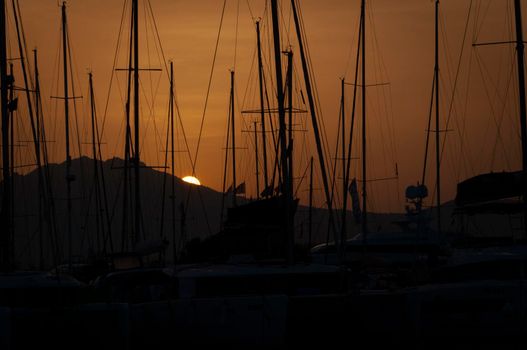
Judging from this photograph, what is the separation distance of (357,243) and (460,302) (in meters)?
22.0

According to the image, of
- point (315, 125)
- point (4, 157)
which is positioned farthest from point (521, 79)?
point (4, 157)

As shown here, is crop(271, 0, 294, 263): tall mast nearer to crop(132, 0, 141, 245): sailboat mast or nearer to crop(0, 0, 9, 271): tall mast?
crop(0, 0, 9, 271): tall mast

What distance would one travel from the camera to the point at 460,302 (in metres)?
20.7

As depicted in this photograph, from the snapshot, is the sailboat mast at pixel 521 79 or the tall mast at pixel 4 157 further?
the sailboat mast at pixel 521 79

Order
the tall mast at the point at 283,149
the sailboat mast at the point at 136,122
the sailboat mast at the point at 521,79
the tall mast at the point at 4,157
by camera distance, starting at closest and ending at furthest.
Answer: the tall mast at the point at 283,149 → the tall mast at the point at 4,157 → the sailboat mast at the point at 521,79 → the sailboat mast at the point at 136,122

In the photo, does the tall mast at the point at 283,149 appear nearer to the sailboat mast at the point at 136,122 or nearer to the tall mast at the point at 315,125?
the tall mast at the point at 315,125

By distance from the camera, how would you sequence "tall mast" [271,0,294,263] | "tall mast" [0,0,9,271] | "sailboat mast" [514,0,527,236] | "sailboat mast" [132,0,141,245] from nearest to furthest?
1. "tall mast" [271,0,294,263]
2. "tall mast" [0,0,9,271]
3. "sailboat mast" [514,0,527,236]
4. "sailboat mast" [132,0,141,245]

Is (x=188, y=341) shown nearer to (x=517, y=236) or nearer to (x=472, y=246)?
(x=472, y=246)

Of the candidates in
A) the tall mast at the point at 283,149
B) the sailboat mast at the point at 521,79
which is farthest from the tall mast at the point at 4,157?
the sailboat mast at the point at 521,79

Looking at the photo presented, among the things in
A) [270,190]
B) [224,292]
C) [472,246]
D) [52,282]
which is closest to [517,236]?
[472,246]

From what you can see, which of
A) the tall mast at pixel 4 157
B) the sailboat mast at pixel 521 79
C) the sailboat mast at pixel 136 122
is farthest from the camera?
the sailboat mast at pixel 136 122

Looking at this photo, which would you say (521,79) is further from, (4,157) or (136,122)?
(4,157)

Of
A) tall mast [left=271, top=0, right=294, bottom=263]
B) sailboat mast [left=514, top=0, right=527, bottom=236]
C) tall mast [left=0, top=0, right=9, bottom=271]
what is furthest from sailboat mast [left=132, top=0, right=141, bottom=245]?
sailboat mast [left=514, top=0, right=527, bottom=236]

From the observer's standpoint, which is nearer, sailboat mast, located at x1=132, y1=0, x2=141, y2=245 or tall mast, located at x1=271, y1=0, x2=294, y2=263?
tall mast, located at x1=271, y1=0, x2=294, y2=263
